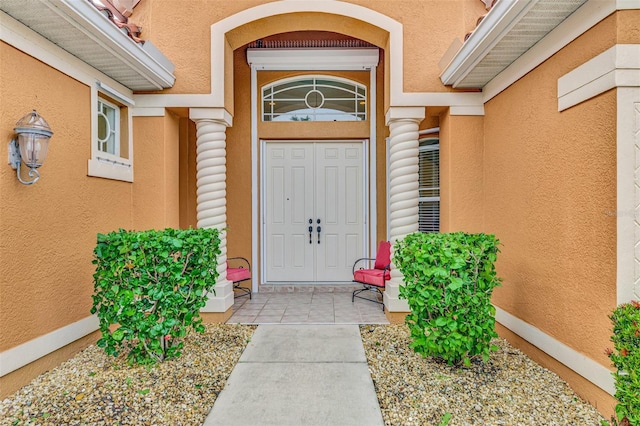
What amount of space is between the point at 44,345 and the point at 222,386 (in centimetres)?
157

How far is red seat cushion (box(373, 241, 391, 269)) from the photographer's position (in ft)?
18.0

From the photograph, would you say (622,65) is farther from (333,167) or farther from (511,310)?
(333,167)

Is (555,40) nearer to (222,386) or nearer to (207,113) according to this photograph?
(207,113)

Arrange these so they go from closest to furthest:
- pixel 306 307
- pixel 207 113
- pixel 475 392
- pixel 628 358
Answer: pixel 628 358
pixel 475 392
pixel 207 113
pixel 306 307

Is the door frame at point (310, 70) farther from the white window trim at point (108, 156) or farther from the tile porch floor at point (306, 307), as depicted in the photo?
the white window trim at point (108, 156)

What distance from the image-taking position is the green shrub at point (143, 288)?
2990 millimetres

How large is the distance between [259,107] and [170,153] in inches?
79.5

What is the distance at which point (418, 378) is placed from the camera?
9.71 feet

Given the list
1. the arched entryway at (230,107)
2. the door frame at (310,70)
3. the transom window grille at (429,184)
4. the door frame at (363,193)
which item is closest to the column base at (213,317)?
the arched entryway at (230,107)

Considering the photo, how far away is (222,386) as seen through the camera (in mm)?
2877

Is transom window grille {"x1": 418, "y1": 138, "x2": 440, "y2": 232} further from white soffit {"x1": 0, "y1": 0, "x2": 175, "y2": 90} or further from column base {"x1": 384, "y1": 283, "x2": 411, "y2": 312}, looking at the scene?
white soffit {"x1": 0, "y1": 0, "x2": 175, "y2": 90}

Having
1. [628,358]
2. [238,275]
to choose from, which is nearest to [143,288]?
[238,275]

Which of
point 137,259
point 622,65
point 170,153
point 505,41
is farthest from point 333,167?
point 622,65

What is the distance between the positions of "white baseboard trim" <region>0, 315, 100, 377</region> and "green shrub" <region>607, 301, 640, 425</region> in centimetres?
407
